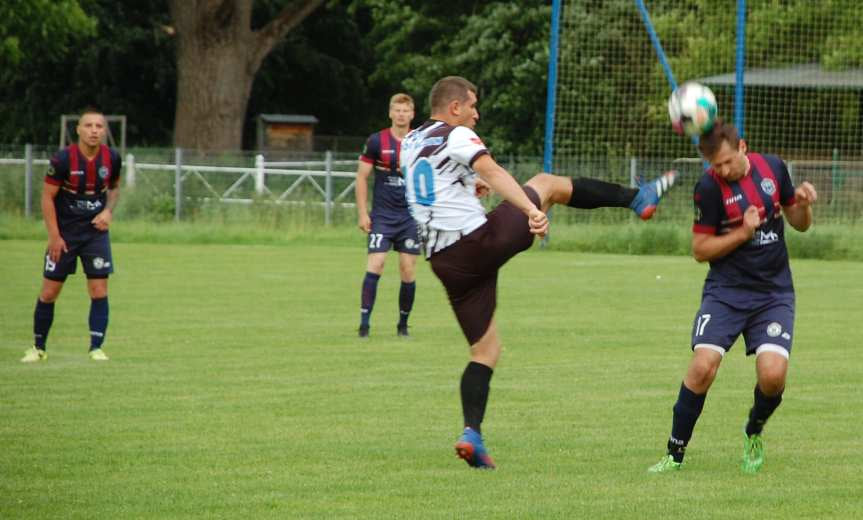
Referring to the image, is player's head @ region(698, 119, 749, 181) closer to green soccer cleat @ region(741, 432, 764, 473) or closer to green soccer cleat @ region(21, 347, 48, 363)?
green soccer cleat @ region(741, 432, 764, 473)

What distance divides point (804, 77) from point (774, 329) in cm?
2063

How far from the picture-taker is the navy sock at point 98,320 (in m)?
12.3

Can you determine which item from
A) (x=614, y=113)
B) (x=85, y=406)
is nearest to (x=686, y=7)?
(x=614, y=113)

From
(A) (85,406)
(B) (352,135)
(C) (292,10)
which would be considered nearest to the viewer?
(A) (85,406)

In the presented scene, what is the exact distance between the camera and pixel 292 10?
124ft

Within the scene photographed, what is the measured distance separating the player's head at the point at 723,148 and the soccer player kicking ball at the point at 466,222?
0.73 meters

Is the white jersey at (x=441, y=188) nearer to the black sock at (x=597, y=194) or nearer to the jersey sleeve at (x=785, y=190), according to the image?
the black sock at (x=597, y=194)

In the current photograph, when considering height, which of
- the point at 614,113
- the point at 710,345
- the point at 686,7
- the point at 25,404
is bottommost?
the point at 25,404

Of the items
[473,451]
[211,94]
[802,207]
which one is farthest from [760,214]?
[211,94]

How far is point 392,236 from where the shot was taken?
14195 mm

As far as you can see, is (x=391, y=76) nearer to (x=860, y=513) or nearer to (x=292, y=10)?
(x=292, y=10)

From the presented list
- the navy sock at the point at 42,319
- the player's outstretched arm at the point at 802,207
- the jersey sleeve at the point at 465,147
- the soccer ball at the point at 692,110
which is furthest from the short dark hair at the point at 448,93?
the navy sock at the point at 42,319

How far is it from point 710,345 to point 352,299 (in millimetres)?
10722

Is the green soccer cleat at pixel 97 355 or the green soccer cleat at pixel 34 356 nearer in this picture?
the green soccer cleat at pixel 34 356
